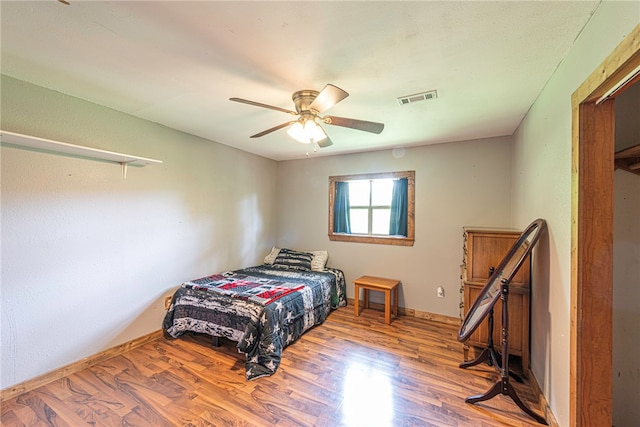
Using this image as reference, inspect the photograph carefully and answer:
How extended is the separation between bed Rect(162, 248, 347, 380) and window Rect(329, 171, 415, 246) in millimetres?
890

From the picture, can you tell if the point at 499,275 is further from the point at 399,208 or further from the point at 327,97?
the point at 327,97

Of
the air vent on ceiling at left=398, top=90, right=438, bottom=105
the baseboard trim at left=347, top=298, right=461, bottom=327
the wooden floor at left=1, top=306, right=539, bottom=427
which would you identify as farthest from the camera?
the baseboard trim at left=347, top=298, right=461, bottom=327

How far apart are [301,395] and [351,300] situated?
2194 mm

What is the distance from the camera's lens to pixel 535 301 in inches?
81.8

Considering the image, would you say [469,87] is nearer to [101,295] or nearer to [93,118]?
[93,118]

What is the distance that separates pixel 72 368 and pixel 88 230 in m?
1.24

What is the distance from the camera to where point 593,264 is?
50.9 inches

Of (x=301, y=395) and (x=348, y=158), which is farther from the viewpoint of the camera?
(x=348, y=158)

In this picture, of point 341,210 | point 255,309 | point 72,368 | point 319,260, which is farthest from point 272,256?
point 72,368

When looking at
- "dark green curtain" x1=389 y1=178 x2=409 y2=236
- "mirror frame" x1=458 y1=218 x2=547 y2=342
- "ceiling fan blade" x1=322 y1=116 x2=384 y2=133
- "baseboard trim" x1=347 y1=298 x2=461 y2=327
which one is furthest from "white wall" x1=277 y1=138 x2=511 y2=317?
"ceiling fan blade" x1=322 y1=116 x2=384 y2=133

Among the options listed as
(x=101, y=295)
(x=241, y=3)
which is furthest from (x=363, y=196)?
(x=101, y=295)

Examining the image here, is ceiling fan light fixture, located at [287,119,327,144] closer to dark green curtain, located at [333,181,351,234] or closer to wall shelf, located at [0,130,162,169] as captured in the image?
wall shelf, located at [0,130,162,169]

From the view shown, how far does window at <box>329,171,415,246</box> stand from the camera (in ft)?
12.1

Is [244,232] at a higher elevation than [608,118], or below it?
below
